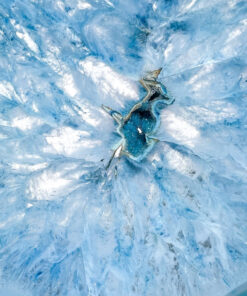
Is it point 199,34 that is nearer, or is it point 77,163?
point 199,34

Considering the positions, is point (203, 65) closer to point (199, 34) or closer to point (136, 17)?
point (199, 34)

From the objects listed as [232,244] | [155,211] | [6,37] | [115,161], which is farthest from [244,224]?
[6,37]

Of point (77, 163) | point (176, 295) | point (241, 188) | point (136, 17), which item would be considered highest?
point (136, 17)

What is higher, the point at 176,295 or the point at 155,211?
the point at 155,211

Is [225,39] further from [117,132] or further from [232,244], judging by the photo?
[232,244]

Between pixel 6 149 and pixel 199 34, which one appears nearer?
pixel 199 34

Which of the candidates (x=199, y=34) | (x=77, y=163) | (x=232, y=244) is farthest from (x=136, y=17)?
(x=232, y=244)
